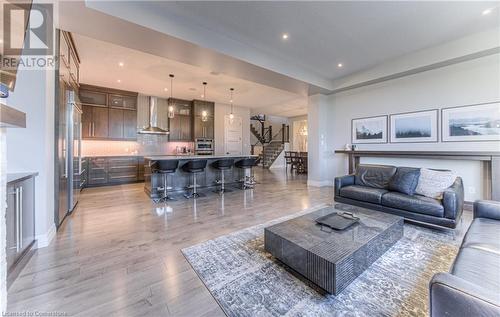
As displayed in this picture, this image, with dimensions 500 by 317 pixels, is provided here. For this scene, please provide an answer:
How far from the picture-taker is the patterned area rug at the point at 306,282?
1.52 metres

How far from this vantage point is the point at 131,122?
6.99 meters

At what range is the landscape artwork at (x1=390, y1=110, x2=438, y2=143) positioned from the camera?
4.43m

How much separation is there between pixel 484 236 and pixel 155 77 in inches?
260

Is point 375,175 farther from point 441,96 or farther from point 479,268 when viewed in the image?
point 479,268

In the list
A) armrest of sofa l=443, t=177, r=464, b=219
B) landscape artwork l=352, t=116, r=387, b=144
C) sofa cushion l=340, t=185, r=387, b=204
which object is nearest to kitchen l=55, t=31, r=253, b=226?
sofa cushion l=340, t=185, r=387, b=204

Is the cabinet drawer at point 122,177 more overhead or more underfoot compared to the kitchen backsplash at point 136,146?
more underfoot

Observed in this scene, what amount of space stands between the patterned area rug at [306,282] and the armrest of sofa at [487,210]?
1.64ft

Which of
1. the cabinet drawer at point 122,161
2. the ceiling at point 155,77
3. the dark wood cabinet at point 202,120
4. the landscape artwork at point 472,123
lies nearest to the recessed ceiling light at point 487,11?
the landscape artwork at point 472,123

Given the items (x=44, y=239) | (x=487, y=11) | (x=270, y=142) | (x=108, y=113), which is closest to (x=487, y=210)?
(x=487, y=11)

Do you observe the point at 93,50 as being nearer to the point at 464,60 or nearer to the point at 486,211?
the point at 486,211

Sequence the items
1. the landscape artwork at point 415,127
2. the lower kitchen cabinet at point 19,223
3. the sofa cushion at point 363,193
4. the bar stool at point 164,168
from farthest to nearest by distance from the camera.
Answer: the bar stool at point 164,168
the landscape artwork at point 415,127
the sofa cushion at point 363,193
the lower kitchen cabinet at point 19,223

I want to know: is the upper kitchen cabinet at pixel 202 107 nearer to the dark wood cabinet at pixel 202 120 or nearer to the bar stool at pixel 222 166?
the dark wood cabinet at pixel 202 120

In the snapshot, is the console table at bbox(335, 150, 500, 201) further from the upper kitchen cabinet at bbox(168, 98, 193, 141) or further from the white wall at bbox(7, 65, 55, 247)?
the upper kitchen cabinet at bbox(168, 98, 193, 141)
